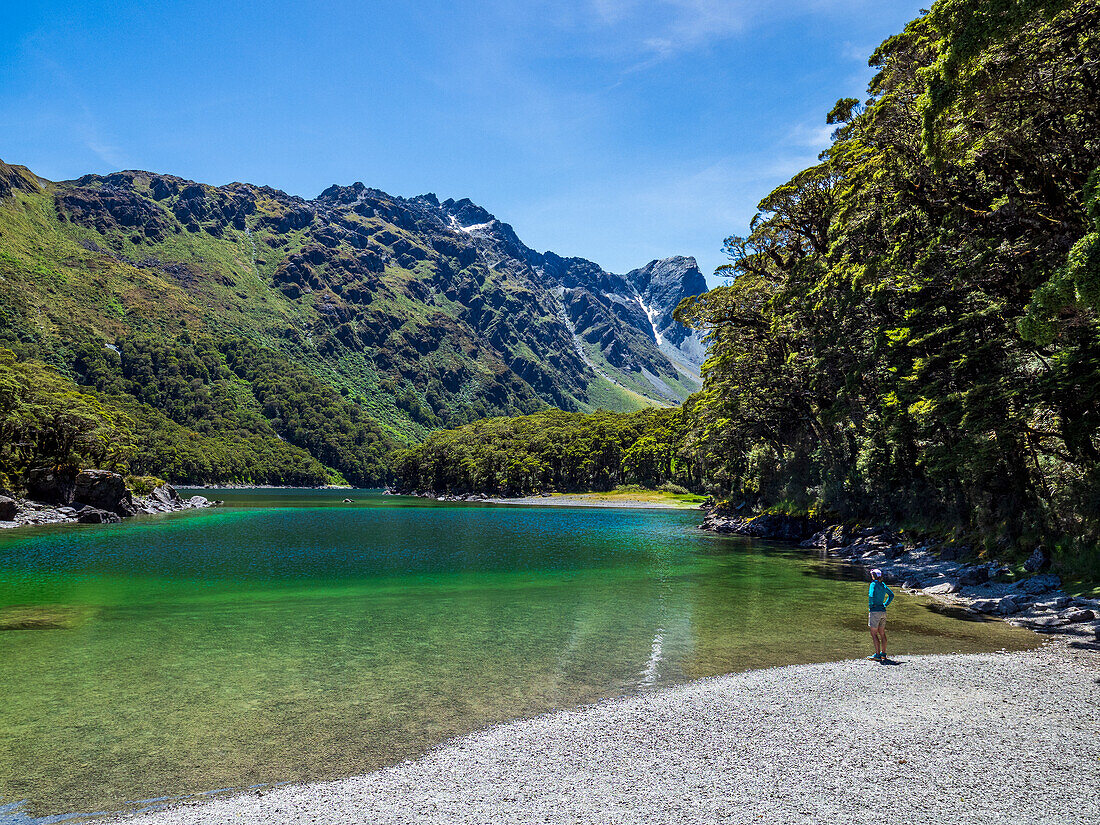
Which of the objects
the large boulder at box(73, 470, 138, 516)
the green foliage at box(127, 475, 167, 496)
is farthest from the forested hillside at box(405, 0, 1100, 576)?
the green foliage at box(127, 475, 167, 496)

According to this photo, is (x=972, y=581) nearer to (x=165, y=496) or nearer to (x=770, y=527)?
(x=770, y=527)

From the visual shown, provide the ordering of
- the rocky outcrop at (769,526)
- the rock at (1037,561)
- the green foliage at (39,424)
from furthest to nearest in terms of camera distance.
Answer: the green foliage at (39,424) < the rocky outcrop at (769,526) < the rock at (1037,561)

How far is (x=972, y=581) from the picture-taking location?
26.4 meters

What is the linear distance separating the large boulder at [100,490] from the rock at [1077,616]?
90.7 metres

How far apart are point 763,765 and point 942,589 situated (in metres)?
21.7

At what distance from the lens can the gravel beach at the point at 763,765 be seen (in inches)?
351

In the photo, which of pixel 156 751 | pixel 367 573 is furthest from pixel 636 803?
pixel 367 573

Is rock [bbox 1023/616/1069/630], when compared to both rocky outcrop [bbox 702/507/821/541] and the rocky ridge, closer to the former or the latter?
the rocky ridge

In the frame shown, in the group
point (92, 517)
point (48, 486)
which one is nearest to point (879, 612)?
point (92, 517)

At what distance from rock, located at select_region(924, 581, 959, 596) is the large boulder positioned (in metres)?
86.7

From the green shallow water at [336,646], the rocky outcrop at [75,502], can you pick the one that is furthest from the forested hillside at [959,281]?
the rocky outcrop at [75,502]

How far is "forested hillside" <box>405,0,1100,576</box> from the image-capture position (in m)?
17.3

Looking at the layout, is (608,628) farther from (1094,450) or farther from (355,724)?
(1094,450)

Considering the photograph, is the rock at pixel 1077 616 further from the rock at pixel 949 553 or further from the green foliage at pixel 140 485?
the green foliage at pixel 140 485
